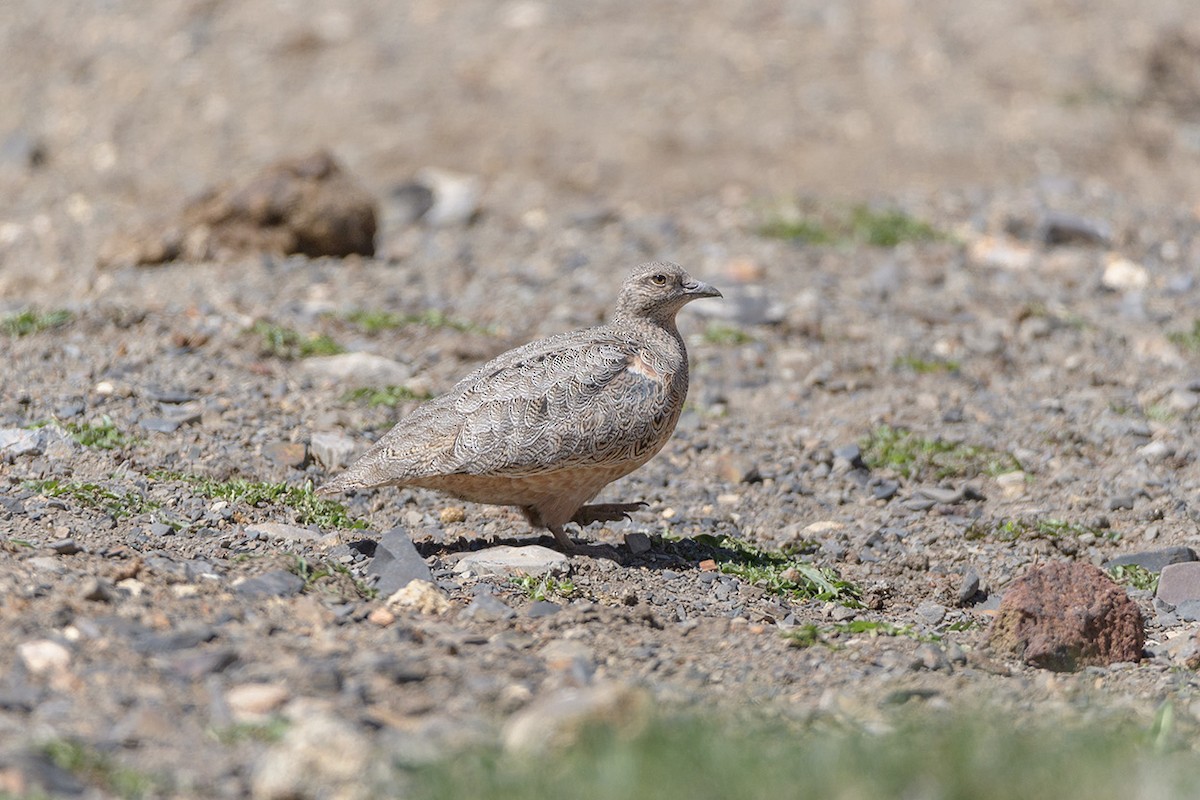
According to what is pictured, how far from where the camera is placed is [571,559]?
7.17m

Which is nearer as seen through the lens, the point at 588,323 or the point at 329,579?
the point at 329,579

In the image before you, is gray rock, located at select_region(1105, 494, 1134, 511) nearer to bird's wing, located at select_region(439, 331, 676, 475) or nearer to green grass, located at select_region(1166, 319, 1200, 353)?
bird's wing, located at select_region(439, 331, 676, 475)

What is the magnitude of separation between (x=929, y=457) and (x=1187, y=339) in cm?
324

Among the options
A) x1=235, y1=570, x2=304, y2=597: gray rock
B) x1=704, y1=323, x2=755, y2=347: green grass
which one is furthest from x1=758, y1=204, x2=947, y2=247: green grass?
x1=235, y1=570, x2=304, y2=597: gray rock

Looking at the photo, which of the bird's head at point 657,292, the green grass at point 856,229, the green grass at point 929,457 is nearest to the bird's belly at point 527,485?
the bird's head at point 657,292

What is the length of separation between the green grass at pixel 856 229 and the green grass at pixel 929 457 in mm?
4228

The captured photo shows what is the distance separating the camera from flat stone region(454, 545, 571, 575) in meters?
6.86

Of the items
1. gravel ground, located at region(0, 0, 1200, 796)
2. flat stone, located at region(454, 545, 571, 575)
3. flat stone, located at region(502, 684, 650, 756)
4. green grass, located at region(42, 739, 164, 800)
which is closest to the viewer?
green grass, located at region(42, 739, 164, 800)

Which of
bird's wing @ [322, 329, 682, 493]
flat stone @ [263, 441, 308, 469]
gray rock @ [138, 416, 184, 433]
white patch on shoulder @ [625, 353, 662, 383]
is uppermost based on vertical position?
white patch on shoulder @ [625, 353, 662, 383]

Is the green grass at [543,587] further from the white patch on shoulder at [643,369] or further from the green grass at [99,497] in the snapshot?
the green grass at [99,497]

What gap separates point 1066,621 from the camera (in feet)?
21.0

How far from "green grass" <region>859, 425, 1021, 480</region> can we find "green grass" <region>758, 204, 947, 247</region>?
4228 millimetres

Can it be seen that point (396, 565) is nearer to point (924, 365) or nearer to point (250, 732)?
point (250, 732)

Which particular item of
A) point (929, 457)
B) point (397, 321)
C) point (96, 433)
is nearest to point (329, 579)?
point (96, 433)
